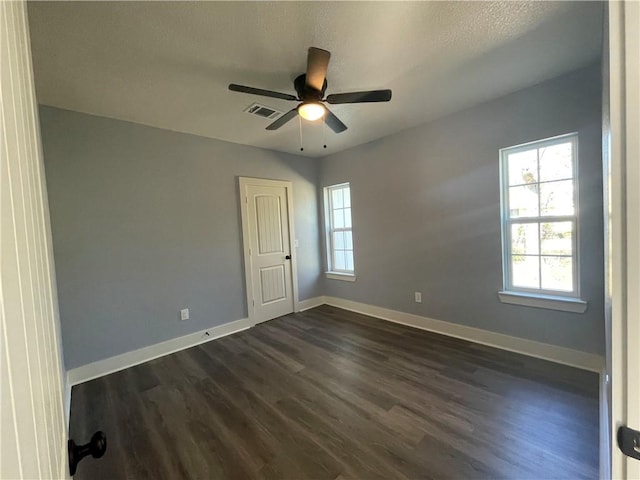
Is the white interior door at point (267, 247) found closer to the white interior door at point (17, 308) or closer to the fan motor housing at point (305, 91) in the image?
the fan motor housing at point (305, 91)

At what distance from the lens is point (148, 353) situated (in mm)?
2961

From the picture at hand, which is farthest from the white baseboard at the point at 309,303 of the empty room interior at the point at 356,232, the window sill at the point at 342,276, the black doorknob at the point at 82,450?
the black doorknob at the point at 82,450

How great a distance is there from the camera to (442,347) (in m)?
2.91

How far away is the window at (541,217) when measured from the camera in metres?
2.45

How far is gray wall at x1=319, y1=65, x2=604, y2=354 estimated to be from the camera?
7.55 feet

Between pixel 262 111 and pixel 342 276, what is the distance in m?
2.81

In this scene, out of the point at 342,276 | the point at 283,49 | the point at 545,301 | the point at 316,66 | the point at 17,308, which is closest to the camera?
the point at 17,308

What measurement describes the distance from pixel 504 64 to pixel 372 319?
3.23 m

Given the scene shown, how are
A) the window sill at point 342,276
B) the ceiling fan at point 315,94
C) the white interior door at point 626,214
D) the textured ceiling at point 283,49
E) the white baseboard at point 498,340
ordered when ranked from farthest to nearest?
the window sill at point 342,276 → the white baseboard at point 498,340 → the ceiling fan at point 315,94 → the textured ceiling at point 283,49 → the white interior door at point 626,214

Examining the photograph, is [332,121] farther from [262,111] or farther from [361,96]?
[262,111]

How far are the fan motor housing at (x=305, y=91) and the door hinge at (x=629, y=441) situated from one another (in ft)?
7.18

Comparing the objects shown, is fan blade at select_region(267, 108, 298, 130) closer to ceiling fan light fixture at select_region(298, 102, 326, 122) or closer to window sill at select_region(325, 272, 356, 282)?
ceiling fan light fixture at select_region(298, 102, 326, 122)

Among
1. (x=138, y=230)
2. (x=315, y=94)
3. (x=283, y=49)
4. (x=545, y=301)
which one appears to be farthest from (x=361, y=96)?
(x=138, y=230)

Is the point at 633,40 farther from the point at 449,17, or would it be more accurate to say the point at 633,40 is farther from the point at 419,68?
the point at 419,68
